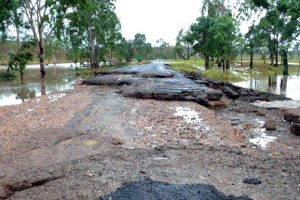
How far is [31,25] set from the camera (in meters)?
29.8

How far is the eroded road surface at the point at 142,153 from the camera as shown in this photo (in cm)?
555

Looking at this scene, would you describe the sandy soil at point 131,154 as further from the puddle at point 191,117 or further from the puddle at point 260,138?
the puddle at point 260,138

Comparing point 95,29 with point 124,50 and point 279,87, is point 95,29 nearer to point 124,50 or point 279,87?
point 279,87

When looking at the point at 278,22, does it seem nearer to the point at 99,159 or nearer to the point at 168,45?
the point at 99,159

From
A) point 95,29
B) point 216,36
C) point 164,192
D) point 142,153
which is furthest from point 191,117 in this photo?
point 95,29

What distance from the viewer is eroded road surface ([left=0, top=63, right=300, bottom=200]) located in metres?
5.55

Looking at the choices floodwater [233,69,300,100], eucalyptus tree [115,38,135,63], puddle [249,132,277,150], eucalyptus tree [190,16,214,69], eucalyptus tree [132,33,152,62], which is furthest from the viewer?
eucalyptus tree [132,33,152,62]

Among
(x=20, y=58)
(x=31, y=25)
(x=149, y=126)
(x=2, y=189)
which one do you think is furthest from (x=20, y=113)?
(x=31, y=25)

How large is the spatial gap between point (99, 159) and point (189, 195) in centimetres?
238

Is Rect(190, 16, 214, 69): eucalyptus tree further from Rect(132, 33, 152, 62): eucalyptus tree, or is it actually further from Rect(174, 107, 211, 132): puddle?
Rect(132, 33, 152, 62): eucalyptus tree

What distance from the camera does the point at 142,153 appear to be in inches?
295

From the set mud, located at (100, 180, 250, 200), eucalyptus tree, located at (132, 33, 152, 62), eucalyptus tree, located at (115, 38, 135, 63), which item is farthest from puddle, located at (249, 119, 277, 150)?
eucalyptus tree, located at (132, 33, 152, 62)

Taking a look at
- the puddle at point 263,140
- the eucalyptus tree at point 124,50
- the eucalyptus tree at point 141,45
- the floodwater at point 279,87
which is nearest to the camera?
the puddle at point 263,140

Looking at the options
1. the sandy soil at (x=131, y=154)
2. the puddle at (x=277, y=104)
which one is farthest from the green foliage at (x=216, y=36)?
the sandy soil at (x=131, y=154)
